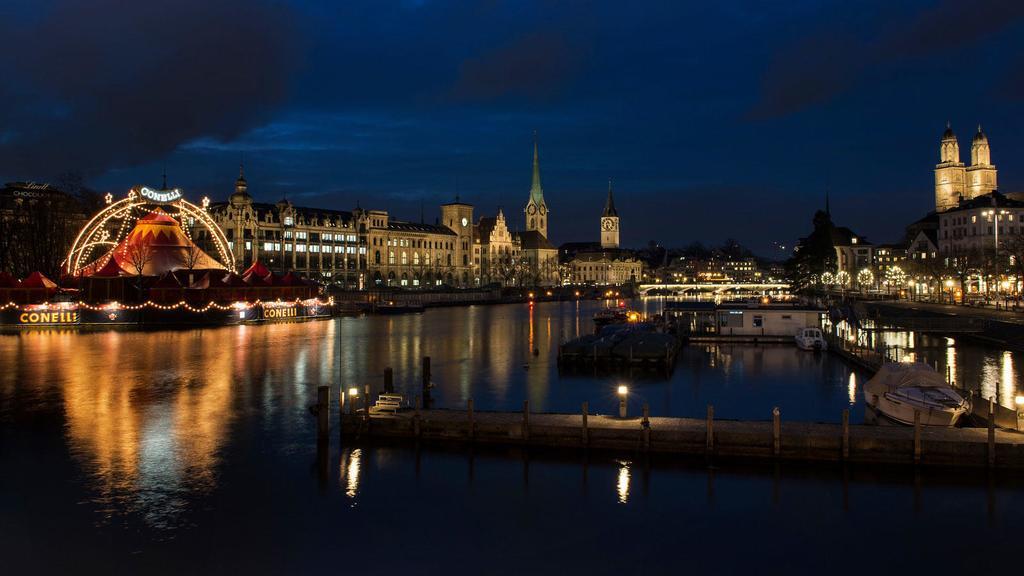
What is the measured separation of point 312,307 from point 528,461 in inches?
2888

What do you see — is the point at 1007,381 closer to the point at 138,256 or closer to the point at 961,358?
the point at 961,358

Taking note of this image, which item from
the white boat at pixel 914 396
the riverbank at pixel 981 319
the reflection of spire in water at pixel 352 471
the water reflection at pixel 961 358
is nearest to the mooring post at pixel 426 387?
the reflection of spire in water at pixel 352 471

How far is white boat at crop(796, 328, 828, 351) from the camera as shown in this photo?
184 ft

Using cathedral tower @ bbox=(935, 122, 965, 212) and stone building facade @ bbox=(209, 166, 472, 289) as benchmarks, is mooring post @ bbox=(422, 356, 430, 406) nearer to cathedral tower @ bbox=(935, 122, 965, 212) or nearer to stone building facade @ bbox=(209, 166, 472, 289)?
stone building facade @ bbox=(209, 166, 472, 289)

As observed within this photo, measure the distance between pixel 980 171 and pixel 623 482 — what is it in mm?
174986

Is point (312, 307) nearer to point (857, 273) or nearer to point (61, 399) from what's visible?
point (61, 399)

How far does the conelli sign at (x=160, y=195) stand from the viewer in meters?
88.9

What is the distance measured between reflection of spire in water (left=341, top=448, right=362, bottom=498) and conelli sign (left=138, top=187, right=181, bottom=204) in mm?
72715

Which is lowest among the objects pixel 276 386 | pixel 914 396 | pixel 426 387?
pixel 276 386

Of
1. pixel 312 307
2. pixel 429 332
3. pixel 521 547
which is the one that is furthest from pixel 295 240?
pixel 521 547

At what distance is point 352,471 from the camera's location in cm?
2492

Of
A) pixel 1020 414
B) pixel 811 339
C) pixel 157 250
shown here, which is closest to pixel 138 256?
pixel 157 250

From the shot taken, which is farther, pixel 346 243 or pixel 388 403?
pixel 346 243

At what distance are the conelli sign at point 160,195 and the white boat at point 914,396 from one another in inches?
3143
